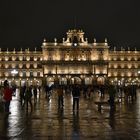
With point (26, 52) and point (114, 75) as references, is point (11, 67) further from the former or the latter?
point (114, 75)

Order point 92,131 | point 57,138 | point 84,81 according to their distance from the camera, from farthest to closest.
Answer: point 84,81 < point 92,131 < point 57,138

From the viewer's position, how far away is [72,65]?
154875 millimetres

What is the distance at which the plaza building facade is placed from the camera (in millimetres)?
154375

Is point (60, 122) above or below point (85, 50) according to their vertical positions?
below

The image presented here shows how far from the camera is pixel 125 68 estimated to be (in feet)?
519

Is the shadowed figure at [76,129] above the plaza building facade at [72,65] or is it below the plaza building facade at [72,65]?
below

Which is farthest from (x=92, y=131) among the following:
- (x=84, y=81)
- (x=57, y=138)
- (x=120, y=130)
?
(x=84, y=81)

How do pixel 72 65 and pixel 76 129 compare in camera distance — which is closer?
pixel 76 129

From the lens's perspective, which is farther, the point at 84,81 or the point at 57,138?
the point at 84,81

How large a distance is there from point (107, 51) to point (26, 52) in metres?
27.0

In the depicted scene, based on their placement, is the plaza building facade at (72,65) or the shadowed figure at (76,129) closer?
the shadowed figure at (76,129)

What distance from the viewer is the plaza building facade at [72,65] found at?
154m

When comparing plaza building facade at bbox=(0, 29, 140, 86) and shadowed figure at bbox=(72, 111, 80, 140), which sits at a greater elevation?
plaza building facade at bbox=(0, 29, 140, 86)

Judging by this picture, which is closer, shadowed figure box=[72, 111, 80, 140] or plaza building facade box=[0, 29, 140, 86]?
shadowed figure box=[72, 111, 80, 140]
